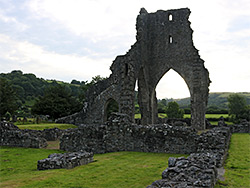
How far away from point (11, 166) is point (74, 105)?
30516 mm

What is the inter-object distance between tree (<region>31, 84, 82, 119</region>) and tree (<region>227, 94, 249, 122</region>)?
2577 cm

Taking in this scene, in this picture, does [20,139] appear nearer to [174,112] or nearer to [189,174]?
[189,174]

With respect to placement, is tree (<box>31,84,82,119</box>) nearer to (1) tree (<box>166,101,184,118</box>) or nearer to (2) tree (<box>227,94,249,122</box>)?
(1) tree (<box>166,101,184,118</box>)

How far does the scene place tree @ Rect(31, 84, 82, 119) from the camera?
36125 mm

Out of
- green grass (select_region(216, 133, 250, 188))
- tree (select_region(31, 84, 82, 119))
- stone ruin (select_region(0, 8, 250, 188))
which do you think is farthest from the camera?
tree (select_region(31, 84, 82, 119))

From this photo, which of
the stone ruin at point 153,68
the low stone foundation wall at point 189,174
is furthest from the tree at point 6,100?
the low stone foundation wall at point 189,174

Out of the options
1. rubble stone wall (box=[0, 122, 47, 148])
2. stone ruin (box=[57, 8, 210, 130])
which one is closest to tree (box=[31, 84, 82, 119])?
stone ruin (box=[57, 8, 210, 130])

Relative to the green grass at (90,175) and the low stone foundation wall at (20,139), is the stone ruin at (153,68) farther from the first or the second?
the green grass at (90,175)

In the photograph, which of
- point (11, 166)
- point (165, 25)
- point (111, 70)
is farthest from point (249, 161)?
point (165, 25)

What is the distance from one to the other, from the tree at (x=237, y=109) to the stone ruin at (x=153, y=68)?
1484cm

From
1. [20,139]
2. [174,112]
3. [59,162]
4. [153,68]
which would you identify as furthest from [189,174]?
[174,112]

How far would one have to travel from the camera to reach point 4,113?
33594mm

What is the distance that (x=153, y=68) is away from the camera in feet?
102

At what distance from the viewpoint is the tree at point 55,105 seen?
119ft
